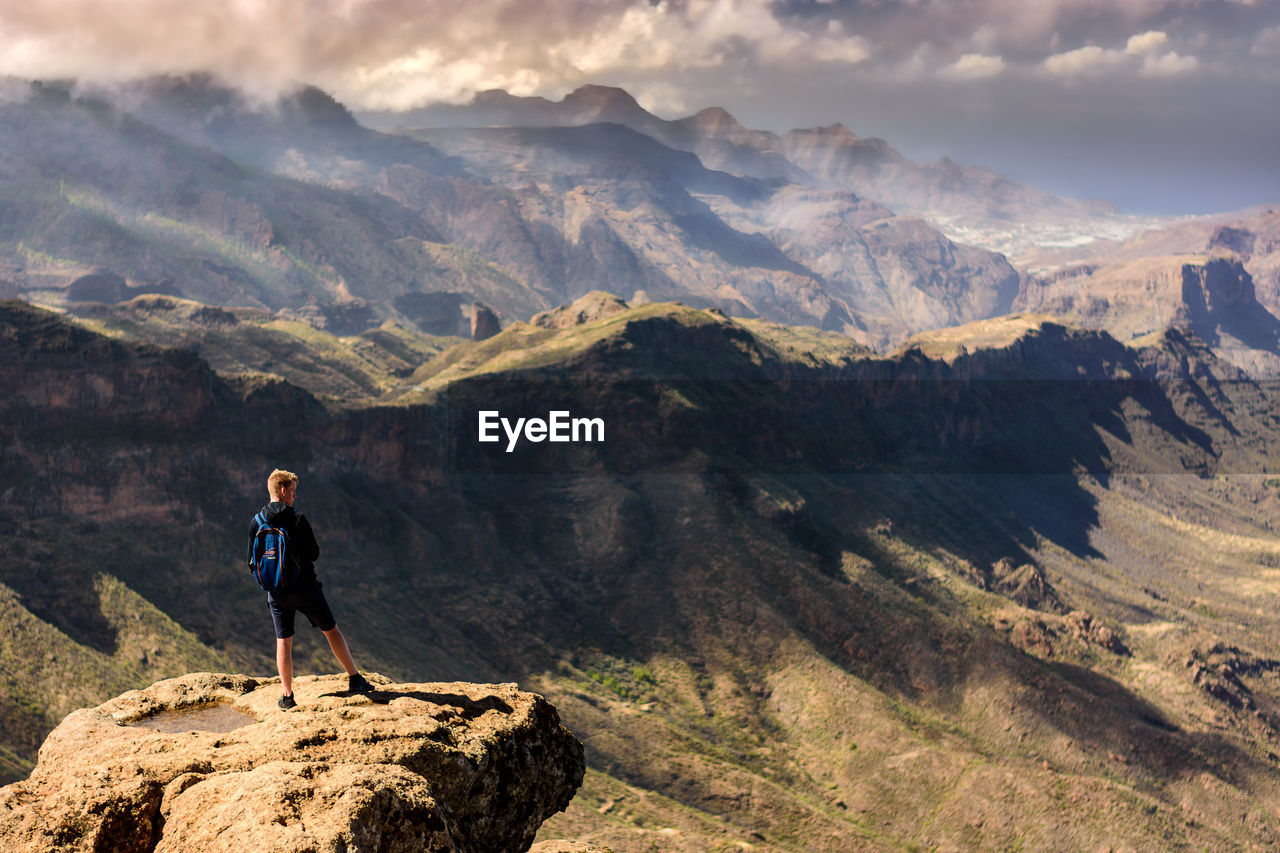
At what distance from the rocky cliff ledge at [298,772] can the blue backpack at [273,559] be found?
3.61 meters

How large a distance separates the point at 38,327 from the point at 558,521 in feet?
294

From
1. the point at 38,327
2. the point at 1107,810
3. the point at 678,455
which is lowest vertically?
the point at 1107,810

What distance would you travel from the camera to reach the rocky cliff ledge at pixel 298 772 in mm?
18609

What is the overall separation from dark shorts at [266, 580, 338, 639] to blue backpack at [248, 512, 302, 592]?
0.29 meters

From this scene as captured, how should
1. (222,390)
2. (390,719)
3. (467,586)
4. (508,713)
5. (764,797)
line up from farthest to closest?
(467,586)
(222,390)
(764,797)
(508,713)
(390,719)

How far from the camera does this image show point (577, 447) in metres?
190

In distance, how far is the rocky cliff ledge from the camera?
18.6 m

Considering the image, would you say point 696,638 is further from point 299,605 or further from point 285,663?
point 299,605

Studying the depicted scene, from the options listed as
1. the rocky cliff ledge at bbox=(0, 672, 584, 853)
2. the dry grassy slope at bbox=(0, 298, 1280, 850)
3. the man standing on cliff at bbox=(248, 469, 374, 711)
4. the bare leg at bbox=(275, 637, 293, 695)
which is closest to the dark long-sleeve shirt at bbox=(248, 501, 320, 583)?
the man standing on cliff at bbox=(248, 469, 374, 711)

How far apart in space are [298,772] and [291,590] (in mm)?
6955

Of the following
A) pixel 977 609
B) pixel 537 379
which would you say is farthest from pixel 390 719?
pixel 977 609

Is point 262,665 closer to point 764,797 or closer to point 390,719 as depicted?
point 764,797

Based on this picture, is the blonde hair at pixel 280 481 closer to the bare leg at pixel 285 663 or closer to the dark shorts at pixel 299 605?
the dark shorts at pixel 299 605

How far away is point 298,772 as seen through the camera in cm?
2034
